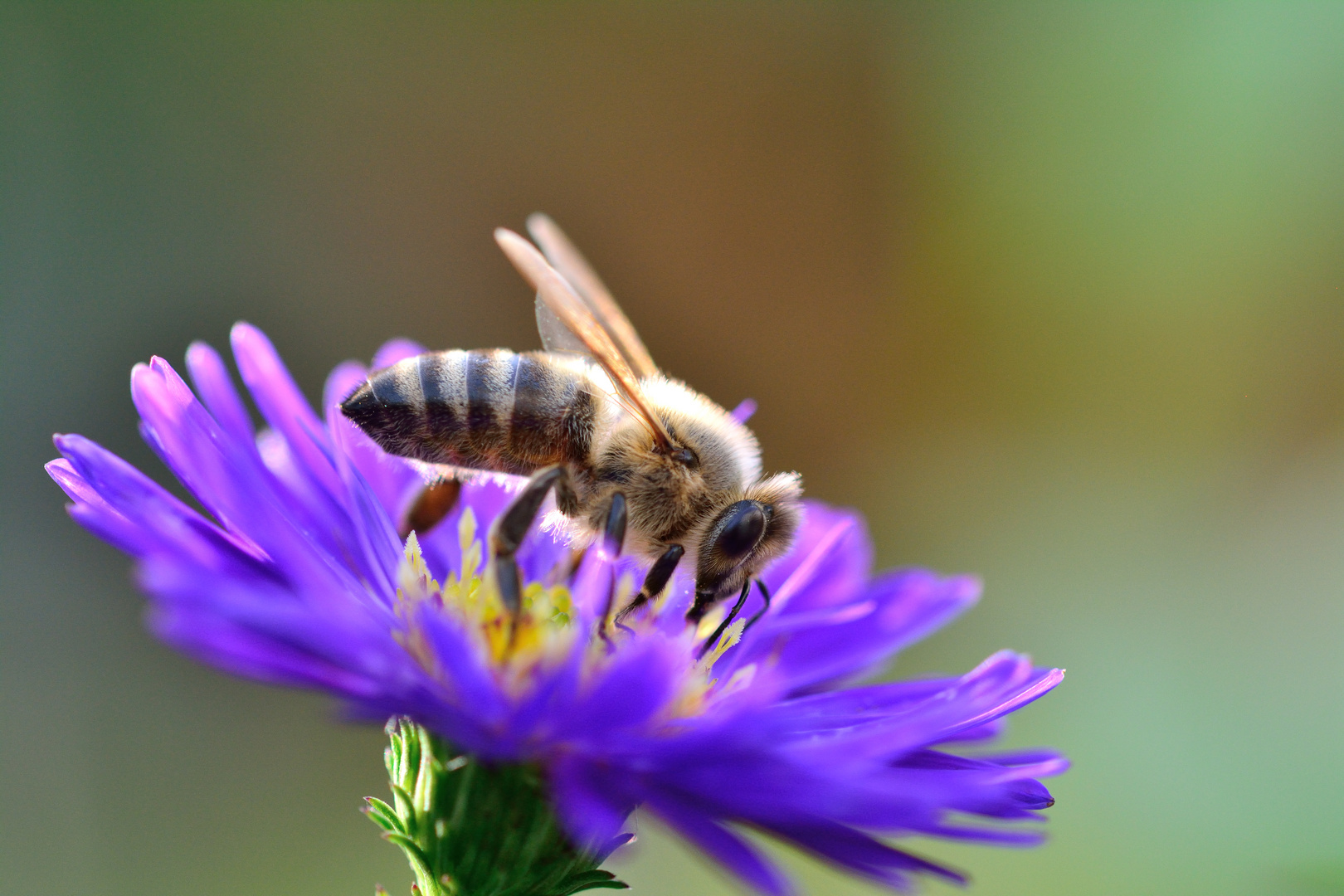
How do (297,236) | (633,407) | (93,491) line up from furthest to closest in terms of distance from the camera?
(297,236), (633,407), (93,491)

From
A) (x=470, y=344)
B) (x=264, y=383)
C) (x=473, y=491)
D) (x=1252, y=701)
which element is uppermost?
(x=470, y=344)

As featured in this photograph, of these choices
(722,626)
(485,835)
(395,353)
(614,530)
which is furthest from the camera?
(395,353)

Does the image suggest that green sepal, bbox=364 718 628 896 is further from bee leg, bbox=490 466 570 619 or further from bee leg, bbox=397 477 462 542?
bee leg, bbox=397 477 462 542

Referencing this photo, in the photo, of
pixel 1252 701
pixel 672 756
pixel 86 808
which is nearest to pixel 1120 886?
pixel 1252 701

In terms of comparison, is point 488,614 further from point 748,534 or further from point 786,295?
point 786,295

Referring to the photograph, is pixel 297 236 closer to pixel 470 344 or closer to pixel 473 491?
pixel 470 344

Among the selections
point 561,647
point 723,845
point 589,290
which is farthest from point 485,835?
point 589,290

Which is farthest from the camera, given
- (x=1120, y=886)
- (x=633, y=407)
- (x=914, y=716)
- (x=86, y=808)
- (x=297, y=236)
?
(x=297, y=236)

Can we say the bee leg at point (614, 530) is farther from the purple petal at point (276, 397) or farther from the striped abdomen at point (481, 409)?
the purple petal at point (276, 397)
